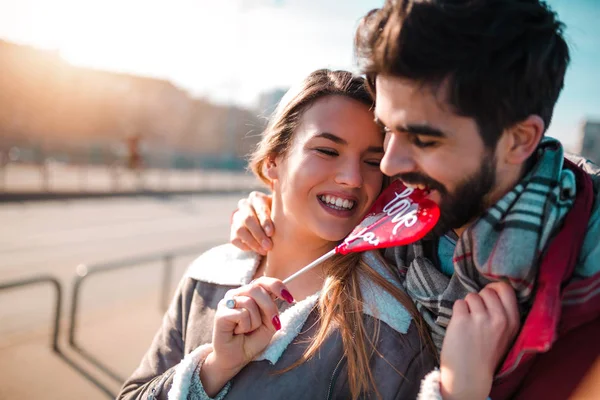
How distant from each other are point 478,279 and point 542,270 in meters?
0.26

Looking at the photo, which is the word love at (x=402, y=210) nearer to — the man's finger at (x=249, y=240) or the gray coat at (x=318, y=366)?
the gray coat at (x=318, y=366)

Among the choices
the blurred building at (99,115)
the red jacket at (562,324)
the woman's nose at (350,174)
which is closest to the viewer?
the red jacket at (562,324)

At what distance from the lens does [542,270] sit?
1.45m

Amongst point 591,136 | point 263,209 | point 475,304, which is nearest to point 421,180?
point 475,304

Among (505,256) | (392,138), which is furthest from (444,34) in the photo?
(505,256)

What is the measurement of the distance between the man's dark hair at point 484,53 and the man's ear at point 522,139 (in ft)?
0.09

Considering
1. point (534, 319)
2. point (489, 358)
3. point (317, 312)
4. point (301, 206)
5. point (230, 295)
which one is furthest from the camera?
point (301, 206)

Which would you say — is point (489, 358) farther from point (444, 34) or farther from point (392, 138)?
point (444, 34)

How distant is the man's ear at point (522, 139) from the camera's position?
61.1 inches

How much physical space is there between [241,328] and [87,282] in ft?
A: 21.8

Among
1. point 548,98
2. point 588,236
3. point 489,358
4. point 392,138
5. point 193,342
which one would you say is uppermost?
point 548,98

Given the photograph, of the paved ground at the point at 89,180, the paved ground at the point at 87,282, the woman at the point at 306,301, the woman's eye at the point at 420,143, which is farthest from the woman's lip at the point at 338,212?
the paved ground at the point at 89,180

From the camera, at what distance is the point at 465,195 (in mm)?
1612

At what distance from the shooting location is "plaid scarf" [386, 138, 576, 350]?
4.82ft
